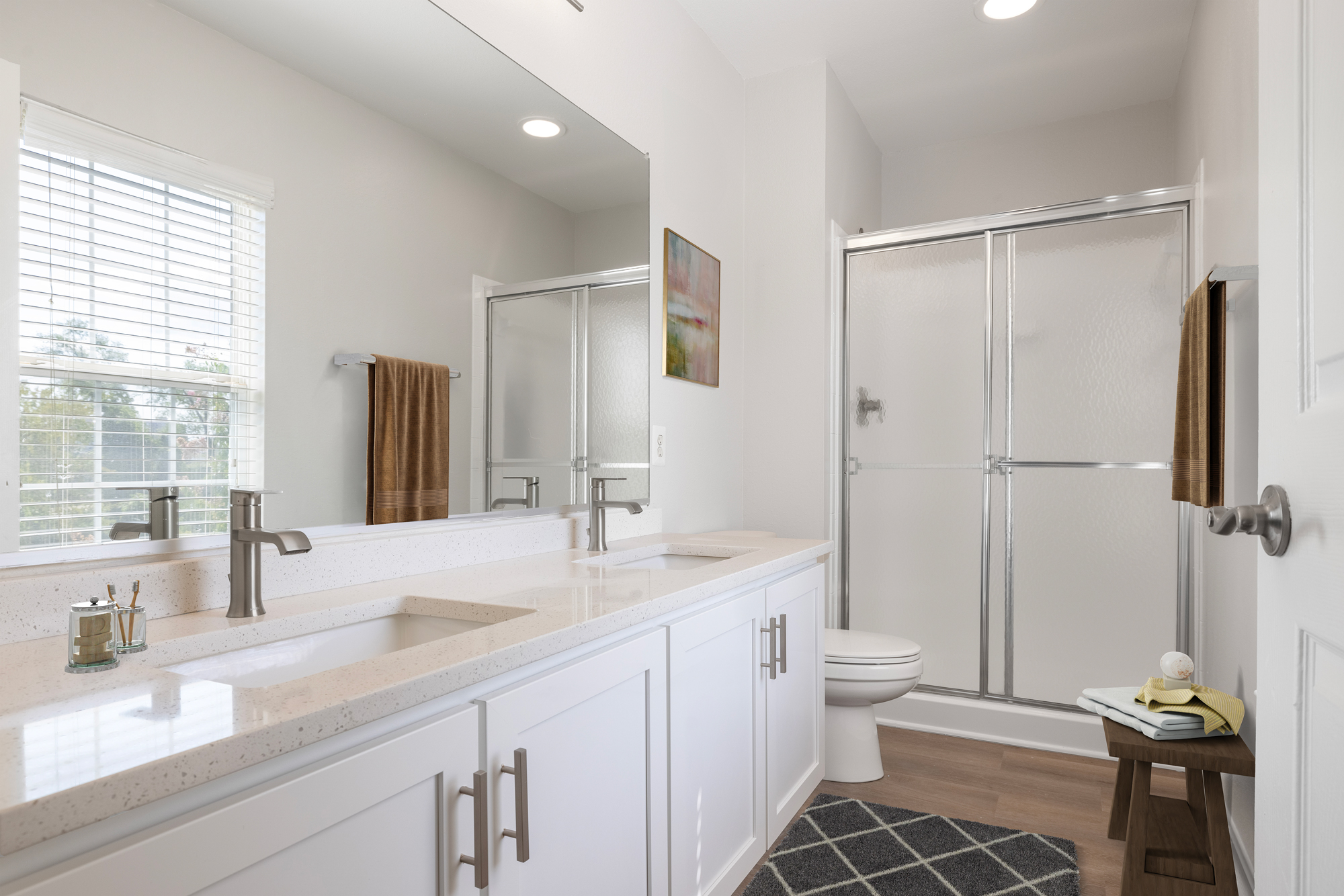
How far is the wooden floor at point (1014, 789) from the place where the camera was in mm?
2041

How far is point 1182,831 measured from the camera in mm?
1794

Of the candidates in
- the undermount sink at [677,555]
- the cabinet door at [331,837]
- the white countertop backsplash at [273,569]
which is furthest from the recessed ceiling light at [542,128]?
the cabinet door at [331,837]

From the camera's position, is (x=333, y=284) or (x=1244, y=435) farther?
(x=1244, y=435)

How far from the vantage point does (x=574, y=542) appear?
2070 mm

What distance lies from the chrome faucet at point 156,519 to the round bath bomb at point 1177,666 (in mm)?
2061

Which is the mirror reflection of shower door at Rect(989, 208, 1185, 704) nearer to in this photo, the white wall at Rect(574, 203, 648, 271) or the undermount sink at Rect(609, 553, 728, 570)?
the undermount sink at Rect(609, 553, 728, 570)

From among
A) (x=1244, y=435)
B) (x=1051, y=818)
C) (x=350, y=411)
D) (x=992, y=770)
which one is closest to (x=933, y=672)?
(x=992, y=770)

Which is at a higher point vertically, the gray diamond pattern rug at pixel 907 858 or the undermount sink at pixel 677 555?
the undermount sink at pixel 677 555

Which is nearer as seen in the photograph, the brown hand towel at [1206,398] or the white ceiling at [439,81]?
the white ceiling at [439,81]

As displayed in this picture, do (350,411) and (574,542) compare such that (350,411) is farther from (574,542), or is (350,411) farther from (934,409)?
(934,409)

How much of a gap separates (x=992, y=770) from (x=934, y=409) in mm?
1290

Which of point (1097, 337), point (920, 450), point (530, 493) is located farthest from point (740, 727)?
point (1097, 337)

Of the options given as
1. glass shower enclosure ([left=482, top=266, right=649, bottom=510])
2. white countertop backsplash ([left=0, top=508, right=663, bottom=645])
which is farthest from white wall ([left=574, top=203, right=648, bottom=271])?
white countertop backsplash ([left=0, top=508, right=663, bottom=645])

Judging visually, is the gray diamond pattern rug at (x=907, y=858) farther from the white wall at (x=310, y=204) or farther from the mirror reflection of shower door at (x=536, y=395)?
the white wall at (x=310, y=204)
